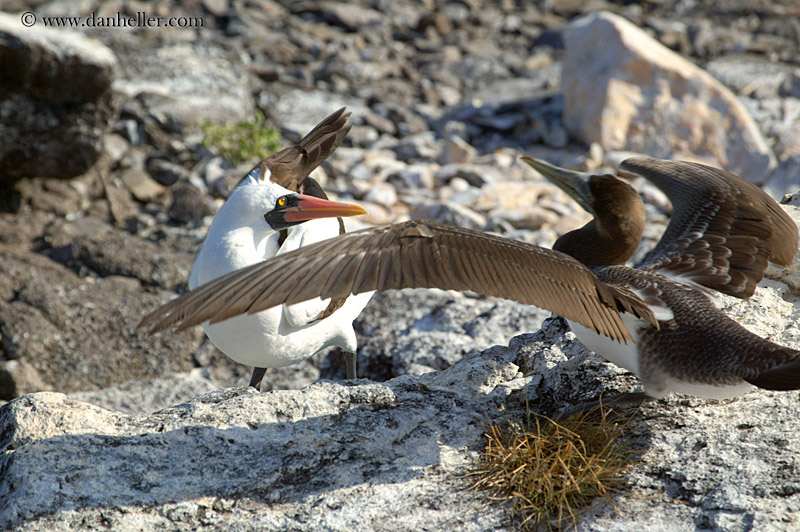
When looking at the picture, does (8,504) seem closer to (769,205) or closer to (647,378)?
(647,378)

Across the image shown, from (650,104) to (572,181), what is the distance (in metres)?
6.63

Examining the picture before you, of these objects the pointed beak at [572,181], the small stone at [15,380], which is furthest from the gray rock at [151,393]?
the pointed beak at [572,181]

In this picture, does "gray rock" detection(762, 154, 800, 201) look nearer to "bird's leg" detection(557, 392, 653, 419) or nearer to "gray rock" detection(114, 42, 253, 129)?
"gray rock" detection(114, 42, 253, 129)

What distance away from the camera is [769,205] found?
3.91 meters


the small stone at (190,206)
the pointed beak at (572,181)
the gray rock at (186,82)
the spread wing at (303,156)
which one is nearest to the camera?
the pointed beak at (572,181)

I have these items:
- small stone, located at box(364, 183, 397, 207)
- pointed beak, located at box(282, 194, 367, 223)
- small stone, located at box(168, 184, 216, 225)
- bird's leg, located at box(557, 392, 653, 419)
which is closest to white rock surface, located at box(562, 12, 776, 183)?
small stone, located at box(364, 183, 397, 207)

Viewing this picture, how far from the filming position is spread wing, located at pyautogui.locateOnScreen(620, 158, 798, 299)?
3562 millimetres

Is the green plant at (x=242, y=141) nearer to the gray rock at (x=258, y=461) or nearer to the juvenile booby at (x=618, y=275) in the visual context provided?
the juvenile booby at (x=618, y=275)

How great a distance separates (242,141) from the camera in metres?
8.51

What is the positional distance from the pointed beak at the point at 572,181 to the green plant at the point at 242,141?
492 centimetres

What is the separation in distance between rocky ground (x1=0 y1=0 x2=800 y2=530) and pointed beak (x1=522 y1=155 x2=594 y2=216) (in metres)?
0.68

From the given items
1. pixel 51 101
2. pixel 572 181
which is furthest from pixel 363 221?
pixel 572 181

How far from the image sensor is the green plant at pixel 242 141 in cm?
853

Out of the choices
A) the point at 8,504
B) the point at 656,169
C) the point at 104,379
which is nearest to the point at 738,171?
the point at 656,169
